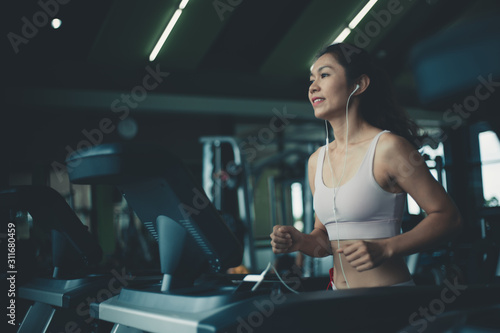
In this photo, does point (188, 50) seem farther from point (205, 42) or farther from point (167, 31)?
point (167, 31)

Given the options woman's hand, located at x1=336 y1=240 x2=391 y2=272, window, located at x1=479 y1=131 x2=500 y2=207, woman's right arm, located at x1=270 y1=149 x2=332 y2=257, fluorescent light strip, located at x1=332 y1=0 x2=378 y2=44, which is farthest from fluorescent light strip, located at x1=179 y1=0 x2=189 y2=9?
woman's hand, located at x1=336 y1=240 x2=391 y2=272

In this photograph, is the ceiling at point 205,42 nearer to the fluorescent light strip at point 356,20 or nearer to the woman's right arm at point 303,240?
the fluorescent light strip at point 356,20

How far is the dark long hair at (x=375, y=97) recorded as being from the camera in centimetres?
131

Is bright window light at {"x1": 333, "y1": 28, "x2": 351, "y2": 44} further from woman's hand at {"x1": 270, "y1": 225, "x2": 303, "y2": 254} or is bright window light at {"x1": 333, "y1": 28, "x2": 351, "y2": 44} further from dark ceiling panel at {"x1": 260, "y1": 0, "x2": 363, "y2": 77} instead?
woman's hand at {"x1": 270, "y1": 225, "x2": 303, "y2": 254}

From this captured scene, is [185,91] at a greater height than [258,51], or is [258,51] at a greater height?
[258,51]

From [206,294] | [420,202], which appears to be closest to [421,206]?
[420,202]

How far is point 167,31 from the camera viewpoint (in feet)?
20.9

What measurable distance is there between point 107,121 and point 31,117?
1025mm

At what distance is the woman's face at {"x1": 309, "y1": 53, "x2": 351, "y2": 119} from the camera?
1.27m

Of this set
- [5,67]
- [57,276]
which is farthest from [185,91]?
[57,276]

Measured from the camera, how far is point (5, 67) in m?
5.92

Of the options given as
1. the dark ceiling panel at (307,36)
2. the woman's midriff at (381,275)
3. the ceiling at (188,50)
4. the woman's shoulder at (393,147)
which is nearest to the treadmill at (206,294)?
the woman's midriff at (381,275)

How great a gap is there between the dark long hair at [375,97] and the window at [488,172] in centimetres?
53

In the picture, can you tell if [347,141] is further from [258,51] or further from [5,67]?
[258,51]
